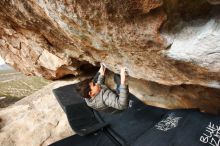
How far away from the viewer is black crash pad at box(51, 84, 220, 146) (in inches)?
187

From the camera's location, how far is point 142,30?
3805mm

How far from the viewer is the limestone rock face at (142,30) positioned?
11.4 feet

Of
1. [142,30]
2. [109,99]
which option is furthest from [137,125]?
[142,30]

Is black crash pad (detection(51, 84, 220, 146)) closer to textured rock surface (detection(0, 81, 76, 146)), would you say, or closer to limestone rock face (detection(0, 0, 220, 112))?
textured rock surface (detection(0, 81, 76, 146))

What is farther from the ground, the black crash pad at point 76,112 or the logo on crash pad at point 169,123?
the logo on crash pad at point 169,123

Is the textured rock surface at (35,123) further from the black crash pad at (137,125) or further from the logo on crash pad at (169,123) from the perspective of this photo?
the logo on crash pad at (169,123)

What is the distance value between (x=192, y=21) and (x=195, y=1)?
0.88ft

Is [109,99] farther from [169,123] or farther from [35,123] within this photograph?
[35,123]

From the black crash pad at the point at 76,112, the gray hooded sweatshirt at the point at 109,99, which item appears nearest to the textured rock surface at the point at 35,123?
the black crash pad at the point at 76,112

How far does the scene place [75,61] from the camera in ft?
25.6

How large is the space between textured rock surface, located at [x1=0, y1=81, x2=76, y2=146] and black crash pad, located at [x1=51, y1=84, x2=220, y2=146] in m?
0.36

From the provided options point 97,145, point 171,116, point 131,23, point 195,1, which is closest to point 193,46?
point 195,1

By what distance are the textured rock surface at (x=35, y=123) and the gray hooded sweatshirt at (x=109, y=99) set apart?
1574 mm

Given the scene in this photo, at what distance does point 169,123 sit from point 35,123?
156 inches
